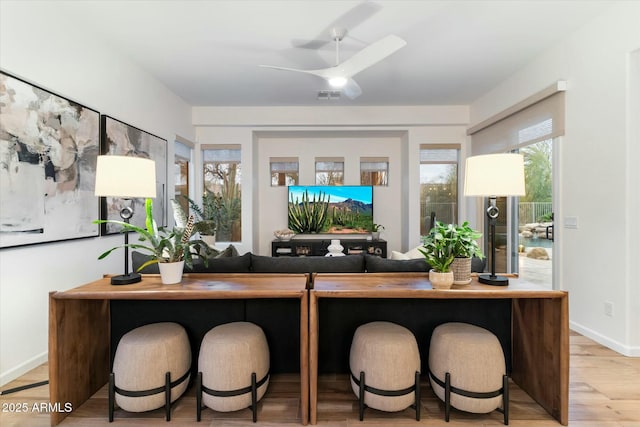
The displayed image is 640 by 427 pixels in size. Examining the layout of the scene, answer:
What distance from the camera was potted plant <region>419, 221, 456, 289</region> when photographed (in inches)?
66.4

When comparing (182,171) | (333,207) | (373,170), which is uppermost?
(373,170)

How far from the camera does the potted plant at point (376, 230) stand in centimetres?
557

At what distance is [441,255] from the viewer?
5.75 ft

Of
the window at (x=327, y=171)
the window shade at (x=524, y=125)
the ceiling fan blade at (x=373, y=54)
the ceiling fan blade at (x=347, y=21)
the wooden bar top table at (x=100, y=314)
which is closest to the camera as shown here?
the wooden bar top table at (x=100, y=314)

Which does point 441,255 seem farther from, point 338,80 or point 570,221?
point 570,221

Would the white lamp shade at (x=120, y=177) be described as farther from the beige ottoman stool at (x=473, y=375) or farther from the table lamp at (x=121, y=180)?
the beige ottoman stool at (x=473, y=375)

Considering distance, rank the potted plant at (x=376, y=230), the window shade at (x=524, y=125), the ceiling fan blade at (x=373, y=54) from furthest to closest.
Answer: the potted plant at (x=376, y=230) < the window shade at (x=524, y=125) < the ceiling fan blade at (x=373, y=54)

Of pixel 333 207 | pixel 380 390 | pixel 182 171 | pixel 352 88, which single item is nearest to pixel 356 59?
pixel 352 88

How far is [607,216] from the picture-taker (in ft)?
8.57

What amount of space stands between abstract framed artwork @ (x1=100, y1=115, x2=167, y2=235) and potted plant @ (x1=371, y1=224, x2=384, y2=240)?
10.6 feet

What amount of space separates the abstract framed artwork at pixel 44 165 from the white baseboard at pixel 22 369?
0.82 meters

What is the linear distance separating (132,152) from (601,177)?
4.32m

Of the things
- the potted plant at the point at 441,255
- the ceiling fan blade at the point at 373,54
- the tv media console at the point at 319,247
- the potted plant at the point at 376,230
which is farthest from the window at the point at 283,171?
the potted plant at the point at 441,255

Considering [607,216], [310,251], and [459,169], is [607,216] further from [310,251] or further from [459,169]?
[310,251]
